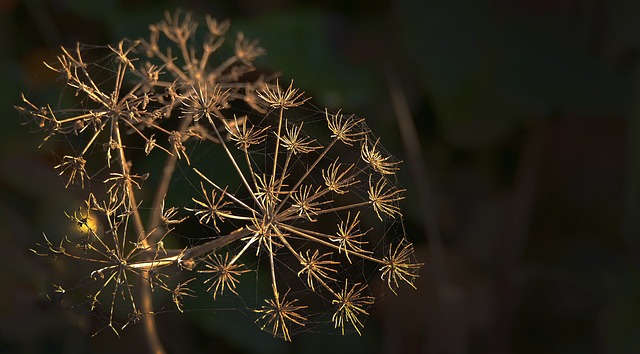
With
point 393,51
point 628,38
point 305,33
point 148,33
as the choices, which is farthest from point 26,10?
point 628,38

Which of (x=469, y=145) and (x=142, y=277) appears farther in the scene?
(x=469, y=145)

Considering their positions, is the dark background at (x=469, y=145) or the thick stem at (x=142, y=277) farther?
the dark background at (x=469, y=145)

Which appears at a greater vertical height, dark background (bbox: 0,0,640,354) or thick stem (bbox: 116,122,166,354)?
dark background (bbox: 0,0,640,354)

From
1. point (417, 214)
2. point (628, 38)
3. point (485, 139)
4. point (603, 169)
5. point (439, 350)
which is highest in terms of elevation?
point (628, 38)

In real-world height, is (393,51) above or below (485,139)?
above

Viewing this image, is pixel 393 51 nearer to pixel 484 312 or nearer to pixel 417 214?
pixel 417 214

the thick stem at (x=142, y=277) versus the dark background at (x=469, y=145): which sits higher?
the dark background at (x=469, y=145)

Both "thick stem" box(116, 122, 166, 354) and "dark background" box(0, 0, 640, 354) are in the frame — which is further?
"dark background" box(0, 0, 640, 354)

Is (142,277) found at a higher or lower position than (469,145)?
lower
